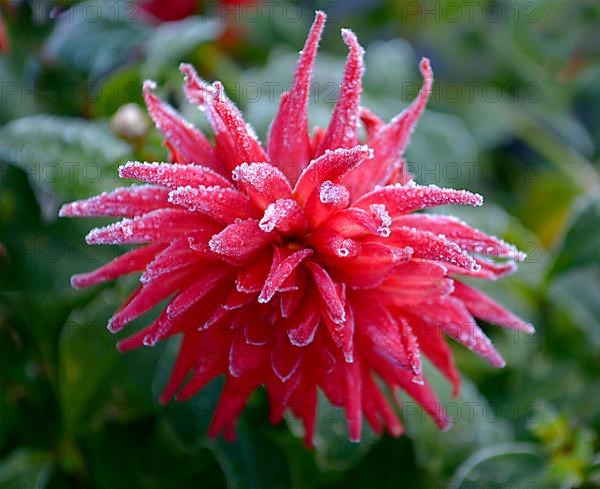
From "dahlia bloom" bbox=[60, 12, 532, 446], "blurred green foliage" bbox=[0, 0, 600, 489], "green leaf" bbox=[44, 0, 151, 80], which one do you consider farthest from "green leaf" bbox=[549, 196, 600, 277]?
"green leaf" bbox=[44, 0, 151, 80]

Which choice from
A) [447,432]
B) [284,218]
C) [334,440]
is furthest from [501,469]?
[284,218]

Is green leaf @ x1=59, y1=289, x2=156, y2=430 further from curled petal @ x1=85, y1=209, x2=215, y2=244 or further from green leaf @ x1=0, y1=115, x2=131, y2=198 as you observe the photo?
curled petal @ x1=85, y1=209, x2=215, y2=244

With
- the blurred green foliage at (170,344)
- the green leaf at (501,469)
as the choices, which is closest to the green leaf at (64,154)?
the blurred green foliage at (170,344)

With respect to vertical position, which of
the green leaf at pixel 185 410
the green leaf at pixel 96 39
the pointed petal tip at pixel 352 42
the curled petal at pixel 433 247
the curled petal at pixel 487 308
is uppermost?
the pointed petal tip at pixel 352 42

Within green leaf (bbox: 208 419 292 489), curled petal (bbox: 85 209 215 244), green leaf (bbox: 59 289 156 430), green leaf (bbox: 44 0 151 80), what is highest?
curled petal (bbox: 85 209 215 244)

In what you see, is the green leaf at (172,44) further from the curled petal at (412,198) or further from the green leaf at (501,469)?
the green leaf at (501,469)

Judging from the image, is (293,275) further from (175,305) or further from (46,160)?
(46,160)
